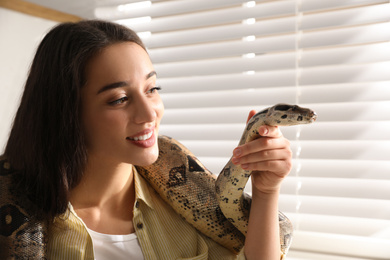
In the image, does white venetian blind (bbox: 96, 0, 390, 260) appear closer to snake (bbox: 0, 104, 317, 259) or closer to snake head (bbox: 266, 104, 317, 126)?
snake (bbox: 0, 104, 317, 259)

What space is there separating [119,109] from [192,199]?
0.43 metres

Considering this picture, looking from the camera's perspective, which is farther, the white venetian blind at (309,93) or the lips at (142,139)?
the white venetian blind at (309,93)

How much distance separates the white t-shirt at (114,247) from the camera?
1.39 m

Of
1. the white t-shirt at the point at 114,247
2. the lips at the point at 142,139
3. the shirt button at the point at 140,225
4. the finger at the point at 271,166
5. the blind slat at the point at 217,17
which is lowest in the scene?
the white t-shirt at the point at 114,247

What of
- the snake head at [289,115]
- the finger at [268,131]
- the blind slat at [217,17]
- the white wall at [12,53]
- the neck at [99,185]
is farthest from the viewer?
the white wall at [12,53]

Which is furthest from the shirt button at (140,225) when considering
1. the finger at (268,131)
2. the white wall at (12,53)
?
the white wall at (12,53)

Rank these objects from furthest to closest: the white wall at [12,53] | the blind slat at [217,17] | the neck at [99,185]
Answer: the white wall at [12,53]
the blind slat at [217,17]
the neck at [99,185]

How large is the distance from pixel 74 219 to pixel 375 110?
1.21 m

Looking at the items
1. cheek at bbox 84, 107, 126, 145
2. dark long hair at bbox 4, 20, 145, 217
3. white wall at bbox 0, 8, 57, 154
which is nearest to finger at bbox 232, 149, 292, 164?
cheek at bbox 84, 107, 126, 145

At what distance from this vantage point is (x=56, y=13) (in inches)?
91.0

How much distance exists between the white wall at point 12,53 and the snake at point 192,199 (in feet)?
2.63

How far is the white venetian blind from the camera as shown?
175 centimetres

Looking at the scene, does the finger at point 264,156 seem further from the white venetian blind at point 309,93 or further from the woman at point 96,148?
the white venetian blind at point 309,93

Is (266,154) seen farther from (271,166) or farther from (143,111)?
(143,111)
